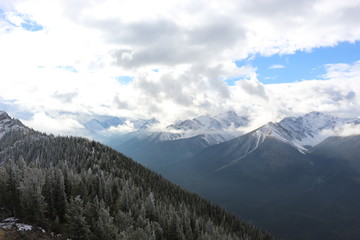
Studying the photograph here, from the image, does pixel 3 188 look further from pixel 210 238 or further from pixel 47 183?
pixel 210 238

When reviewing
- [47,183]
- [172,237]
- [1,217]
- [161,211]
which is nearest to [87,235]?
[1,217]

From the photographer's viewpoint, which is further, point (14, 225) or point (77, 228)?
point (77, 228)

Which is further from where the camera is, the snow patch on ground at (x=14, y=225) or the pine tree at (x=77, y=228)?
the pine tree at (x=77, y=228)

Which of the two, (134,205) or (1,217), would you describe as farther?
(134,205)

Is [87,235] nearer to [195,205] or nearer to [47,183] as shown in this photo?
[47,183]

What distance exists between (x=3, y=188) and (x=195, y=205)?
12239 cm

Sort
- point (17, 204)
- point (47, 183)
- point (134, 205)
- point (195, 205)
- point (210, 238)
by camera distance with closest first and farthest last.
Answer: point (17, 204)
point (47, 183)
point (210, 238)
point (134, 205)
point (195, 205)

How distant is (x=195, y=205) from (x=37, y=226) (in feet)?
420

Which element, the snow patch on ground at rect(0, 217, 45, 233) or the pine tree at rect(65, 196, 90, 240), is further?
the pine tree at rect(65, 196, 90, 240)

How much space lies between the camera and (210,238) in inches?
4609

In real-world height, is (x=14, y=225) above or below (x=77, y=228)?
below

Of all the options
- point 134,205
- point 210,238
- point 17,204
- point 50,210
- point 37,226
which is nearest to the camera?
point 37,226

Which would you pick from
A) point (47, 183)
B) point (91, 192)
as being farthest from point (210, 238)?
point (47, 183)

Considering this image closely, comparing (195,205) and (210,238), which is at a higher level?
(195,205)
